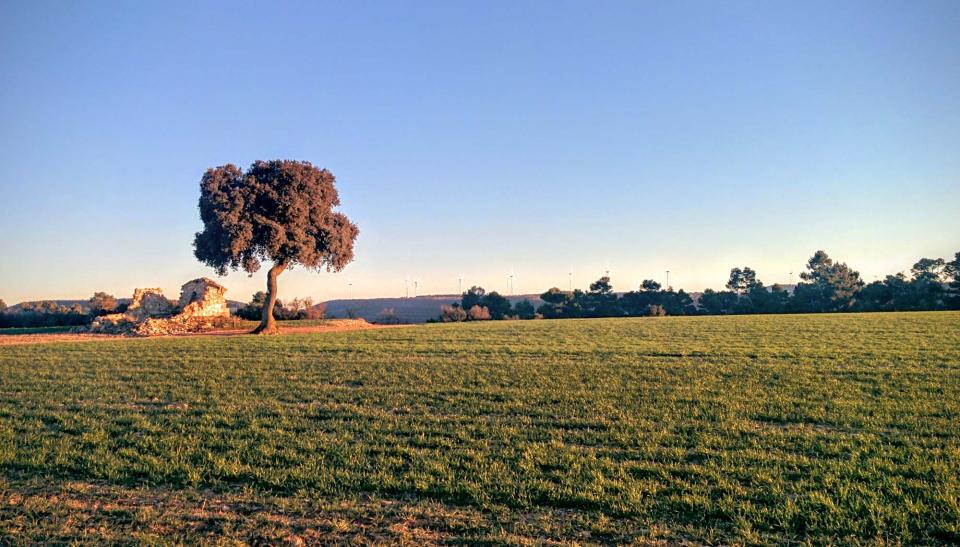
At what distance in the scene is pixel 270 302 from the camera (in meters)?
34.2

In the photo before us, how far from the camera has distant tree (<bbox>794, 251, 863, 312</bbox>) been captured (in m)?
60.7

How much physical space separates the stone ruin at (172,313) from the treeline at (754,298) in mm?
23445

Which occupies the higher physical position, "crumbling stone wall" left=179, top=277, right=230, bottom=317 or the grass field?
"crumbling stone wall" left=179, top=277, right=230, bottom=317

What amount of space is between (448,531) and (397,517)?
62 cm

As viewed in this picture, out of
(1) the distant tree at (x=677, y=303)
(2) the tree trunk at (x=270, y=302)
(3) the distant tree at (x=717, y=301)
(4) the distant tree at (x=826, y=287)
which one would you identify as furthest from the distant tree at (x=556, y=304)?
(2) the tree trunk at (x=270, y=302)

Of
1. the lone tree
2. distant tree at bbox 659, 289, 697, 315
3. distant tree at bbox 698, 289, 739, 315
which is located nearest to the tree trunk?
the lone tree

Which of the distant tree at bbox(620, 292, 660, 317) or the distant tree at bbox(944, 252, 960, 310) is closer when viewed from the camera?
the distant tree at bbox(944, 252, 960, 310)

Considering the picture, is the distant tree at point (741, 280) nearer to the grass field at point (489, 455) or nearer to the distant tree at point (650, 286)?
the distant tree at point (650, 286)

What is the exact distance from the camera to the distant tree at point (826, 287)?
60656mm

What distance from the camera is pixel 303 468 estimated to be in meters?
6.64

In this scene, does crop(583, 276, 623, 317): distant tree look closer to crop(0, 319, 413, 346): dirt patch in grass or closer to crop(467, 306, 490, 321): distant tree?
crop(467, 306, 490, 321): distant tree

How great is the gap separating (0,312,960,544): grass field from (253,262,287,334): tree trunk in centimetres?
1831

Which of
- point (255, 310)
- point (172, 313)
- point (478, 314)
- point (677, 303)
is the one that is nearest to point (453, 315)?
point (478, 314)

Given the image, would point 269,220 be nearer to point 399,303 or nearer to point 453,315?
point 453,315
